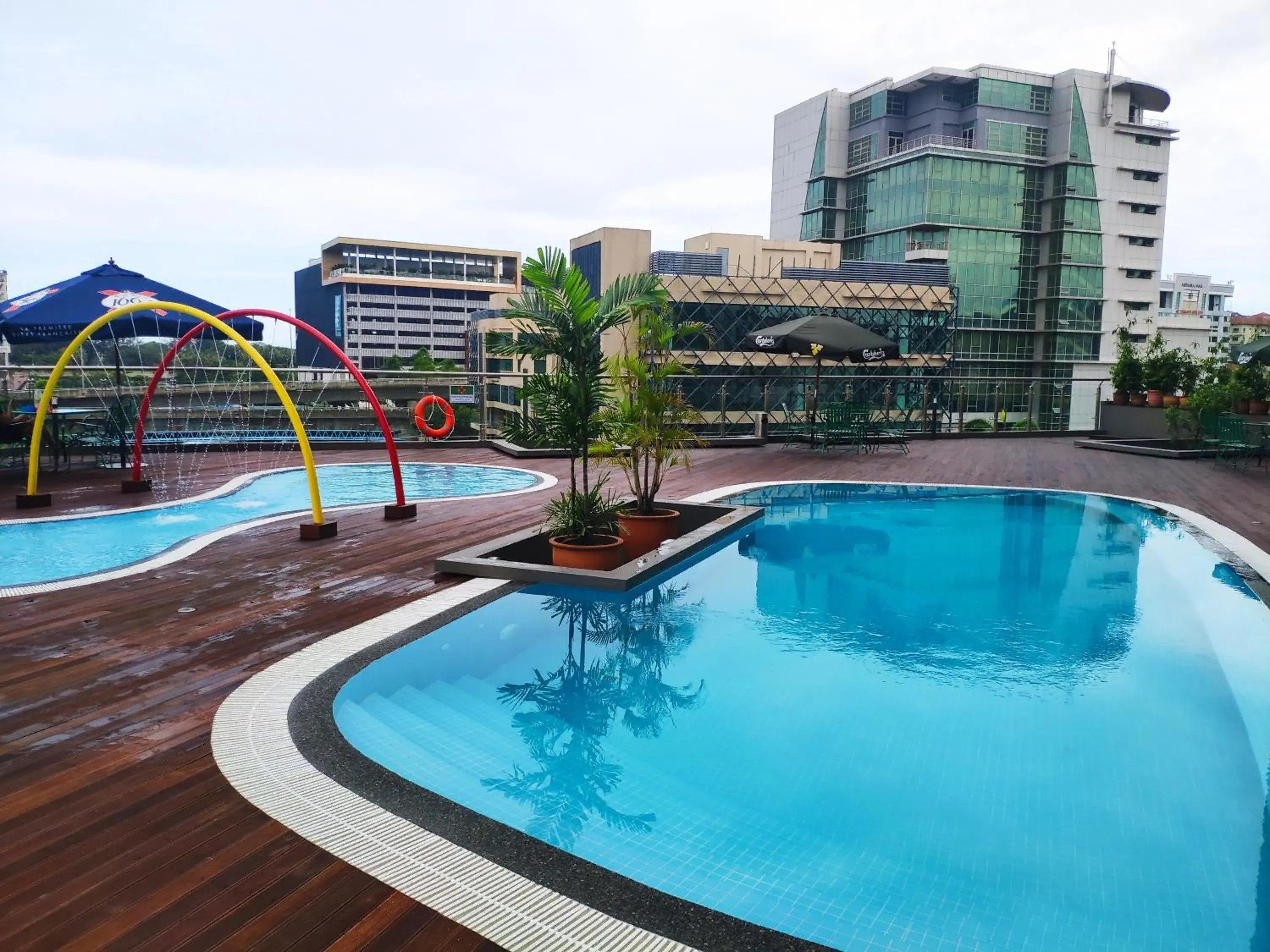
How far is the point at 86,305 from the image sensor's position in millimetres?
10586

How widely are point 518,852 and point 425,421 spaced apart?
40.9 feet

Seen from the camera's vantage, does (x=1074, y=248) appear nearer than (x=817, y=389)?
No

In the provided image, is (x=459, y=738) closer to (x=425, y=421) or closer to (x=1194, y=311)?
(x=425, y=421)

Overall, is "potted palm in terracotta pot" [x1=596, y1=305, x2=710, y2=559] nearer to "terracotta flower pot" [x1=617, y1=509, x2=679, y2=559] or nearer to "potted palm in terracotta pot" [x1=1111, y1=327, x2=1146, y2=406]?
"terracotta flower pot" [x1=617, y1=509, x2=679, y2=559]

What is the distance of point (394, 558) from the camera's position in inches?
261

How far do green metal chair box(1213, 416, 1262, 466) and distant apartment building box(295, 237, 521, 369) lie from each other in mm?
109537

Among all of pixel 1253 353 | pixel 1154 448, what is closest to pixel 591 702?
pixel 1253 353

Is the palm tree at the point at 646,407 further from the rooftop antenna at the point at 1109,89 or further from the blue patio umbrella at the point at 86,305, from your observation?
the rooftop antenna at the point at 1109,89

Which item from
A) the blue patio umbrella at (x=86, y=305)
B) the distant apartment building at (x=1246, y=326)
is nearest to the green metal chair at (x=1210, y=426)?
the blue patio umbrella at (x=86, y=305)

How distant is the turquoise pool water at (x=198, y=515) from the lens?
6.73 meters

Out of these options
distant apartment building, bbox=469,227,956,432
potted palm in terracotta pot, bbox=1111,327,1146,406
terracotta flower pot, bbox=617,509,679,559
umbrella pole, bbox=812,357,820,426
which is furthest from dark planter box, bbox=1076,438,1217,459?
distant apartment building, bbox=469,227,956,432

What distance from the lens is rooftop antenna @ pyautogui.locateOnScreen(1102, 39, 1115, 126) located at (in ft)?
221

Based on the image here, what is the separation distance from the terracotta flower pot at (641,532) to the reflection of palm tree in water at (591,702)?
1.00 meters

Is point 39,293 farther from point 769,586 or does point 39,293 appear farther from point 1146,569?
point 1146,569
